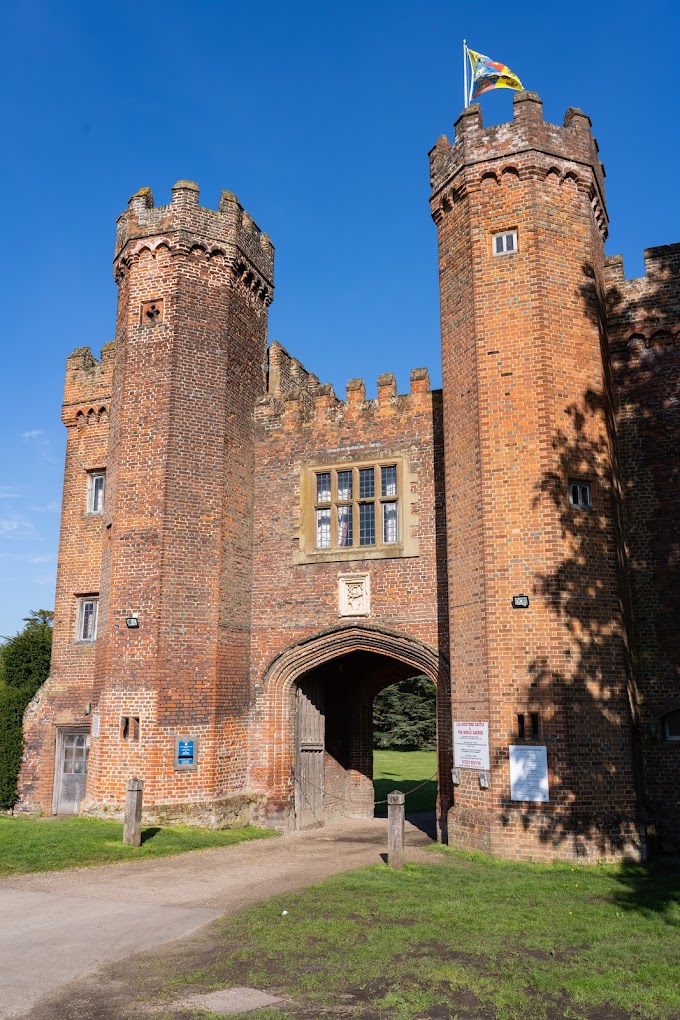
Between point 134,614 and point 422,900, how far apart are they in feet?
29.2

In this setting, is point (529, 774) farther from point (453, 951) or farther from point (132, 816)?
point (132, 816)

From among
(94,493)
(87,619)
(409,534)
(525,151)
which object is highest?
(525,151)

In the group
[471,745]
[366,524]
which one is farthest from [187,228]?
[471,745]

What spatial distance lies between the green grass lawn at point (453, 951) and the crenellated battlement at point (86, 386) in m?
13.7

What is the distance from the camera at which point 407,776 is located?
3083 centimetres

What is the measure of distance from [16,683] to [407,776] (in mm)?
16399

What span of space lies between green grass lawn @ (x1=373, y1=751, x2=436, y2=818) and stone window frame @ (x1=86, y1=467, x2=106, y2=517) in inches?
388

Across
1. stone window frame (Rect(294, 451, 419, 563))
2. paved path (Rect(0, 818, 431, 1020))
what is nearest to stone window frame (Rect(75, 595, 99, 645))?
stone window frame (Rect(294, 451, 419, 563))

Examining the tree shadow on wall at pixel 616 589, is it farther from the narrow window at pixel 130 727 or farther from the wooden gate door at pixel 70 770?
the wooden gate door at pixel 70 770

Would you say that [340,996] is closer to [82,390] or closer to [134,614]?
[134,614]

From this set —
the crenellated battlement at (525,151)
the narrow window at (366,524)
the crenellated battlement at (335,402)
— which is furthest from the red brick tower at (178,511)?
the crenellated battlement at (525,151)

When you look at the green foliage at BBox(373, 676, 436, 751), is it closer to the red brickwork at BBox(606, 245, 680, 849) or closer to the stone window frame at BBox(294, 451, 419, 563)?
the stone window frame at BBox(294, 451, 419, 563)

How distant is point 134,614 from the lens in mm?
16516

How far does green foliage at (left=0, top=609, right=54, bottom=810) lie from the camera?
18312mm
